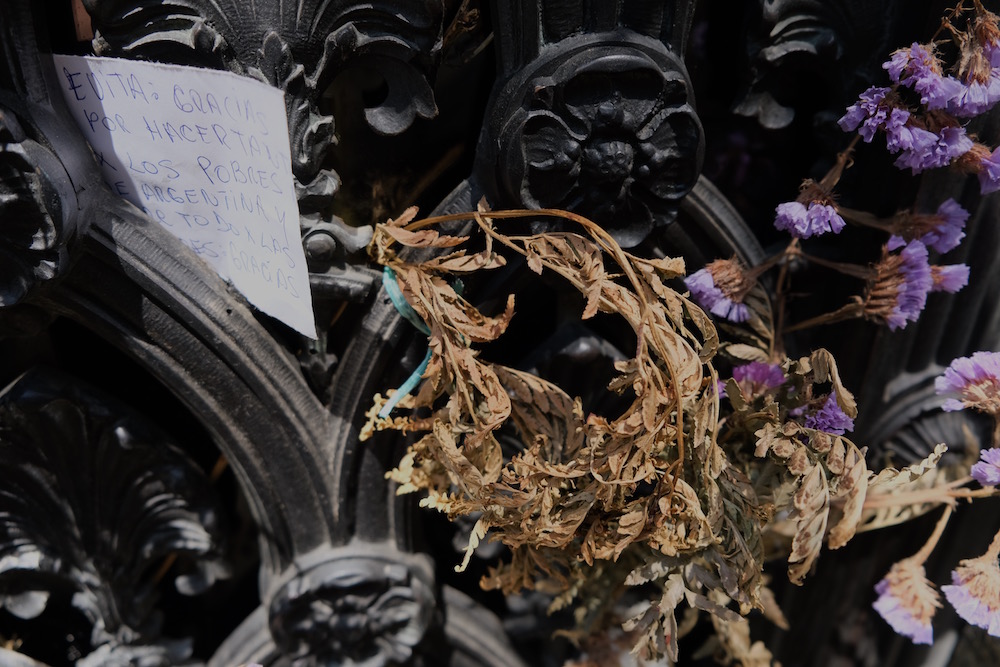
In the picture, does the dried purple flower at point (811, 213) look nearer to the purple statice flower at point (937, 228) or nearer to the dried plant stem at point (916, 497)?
the purple statice flower at point (937, 228)

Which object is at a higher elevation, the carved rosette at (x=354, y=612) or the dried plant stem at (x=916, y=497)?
the dried plant stem at (x=916, y=497)

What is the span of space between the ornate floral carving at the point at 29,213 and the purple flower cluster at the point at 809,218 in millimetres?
516

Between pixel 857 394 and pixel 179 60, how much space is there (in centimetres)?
64

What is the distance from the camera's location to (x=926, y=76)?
1.88ft

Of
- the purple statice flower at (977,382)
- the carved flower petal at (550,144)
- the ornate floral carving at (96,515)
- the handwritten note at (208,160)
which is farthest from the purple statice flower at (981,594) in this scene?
the ornate floral carving at (96,515)

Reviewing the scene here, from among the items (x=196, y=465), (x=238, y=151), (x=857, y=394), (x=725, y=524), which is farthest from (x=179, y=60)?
(x=857, y=394)

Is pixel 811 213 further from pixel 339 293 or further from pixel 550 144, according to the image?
pixel 339 293

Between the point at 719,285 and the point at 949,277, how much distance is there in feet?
0.59

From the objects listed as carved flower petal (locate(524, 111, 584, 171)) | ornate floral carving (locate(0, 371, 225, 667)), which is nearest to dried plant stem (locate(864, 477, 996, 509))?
carved flower petal (locate(524, 111, 584, 171))

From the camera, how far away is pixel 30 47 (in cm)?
58

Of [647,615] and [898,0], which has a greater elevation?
[898,0]

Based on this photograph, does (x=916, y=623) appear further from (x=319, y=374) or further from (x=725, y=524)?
(x=319, y=374)

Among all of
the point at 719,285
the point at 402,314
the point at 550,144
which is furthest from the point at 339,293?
the point at 719,285

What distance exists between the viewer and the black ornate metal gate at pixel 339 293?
595mm
